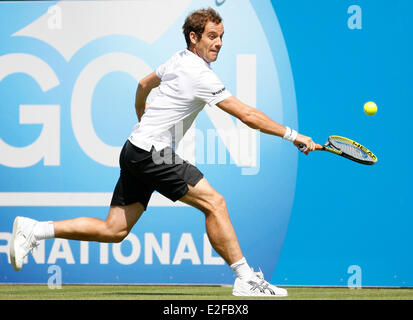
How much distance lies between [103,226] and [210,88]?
110 centimetres

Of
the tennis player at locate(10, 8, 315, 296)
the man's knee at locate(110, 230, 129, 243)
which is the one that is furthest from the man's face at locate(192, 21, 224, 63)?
the man's knee at locate(110, 230, 129, 243)

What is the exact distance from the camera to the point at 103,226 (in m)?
5.12

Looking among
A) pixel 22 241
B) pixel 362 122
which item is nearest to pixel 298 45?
pixel 362 122

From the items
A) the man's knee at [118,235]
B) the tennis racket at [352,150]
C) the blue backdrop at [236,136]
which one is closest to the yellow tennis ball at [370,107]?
the blue backdrop at [236,136]

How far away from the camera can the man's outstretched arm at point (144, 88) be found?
5398mm

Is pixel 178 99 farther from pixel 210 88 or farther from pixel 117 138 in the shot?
pixel 117 138

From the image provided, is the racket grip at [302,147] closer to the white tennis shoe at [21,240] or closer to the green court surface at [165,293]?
the green court surface at [165,293]

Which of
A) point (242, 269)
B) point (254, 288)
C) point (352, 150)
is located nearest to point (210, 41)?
point (352, 150)

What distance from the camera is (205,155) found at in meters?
6.18

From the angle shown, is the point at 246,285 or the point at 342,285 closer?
the point at 246,285

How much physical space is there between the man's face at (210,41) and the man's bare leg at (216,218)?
2.61 ft
